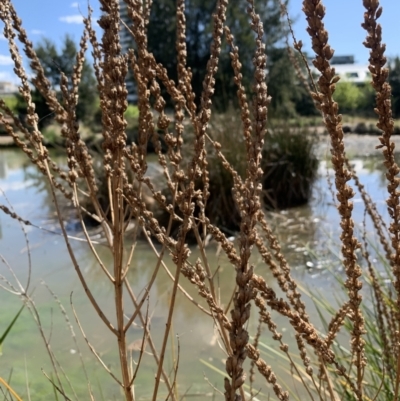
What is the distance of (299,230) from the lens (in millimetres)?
5258

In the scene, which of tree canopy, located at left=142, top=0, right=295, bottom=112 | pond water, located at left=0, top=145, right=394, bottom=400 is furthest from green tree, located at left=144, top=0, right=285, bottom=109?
pond water, located at left=0, top=145, right=394, bottom=400

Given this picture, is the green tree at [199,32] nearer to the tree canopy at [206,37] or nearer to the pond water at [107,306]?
the tree canopy at [206,37]

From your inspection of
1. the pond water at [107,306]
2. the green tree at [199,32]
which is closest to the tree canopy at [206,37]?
the green tree at [199,32]

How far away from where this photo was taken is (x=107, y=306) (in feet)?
11.6

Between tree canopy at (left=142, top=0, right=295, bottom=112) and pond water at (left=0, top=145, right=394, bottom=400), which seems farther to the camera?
tree canopy at (left=142, top=0, right=295, bottom=112)

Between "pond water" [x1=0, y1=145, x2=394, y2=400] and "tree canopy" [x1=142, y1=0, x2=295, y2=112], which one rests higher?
"tree canopy" [x1=142, y1=0, x2=295, y2=112]

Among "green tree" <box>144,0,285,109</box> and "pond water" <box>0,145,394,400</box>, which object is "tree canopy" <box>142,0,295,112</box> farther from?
"pond water" <box>0,145,394,400</box>

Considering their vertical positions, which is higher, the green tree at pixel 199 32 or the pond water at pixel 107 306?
the green tree at pixel 199 32

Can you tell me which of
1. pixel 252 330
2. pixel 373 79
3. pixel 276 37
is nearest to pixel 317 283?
pixel 252 330

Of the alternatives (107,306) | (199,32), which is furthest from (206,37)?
(107,306)

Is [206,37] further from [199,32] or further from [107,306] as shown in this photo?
[107,306]

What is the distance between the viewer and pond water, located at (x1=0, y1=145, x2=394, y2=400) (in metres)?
2.49

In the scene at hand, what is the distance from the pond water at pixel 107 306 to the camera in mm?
2492

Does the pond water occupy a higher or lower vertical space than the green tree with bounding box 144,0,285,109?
lower
